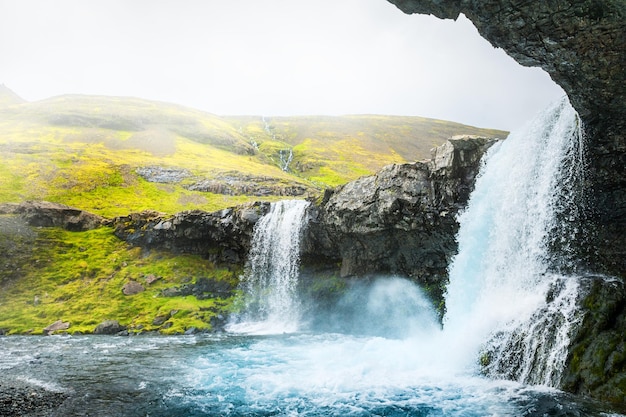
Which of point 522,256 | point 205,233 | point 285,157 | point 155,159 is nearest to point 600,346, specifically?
point 522,256

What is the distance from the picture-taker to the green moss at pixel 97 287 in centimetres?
4503

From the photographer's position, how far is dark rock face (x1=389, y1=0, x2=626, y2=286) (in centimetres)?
1742

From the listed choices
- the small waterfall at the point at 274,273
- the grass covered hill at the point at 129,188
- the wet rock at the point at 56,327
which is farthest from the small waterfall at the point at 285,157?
Result: the wet rock at the point at 56,327

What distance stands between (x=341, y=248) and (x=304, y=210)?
22.8ft

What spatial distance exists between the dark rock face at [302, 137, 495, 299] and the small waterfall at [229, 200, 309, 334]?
141 inches

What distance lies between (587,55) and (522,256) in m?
14.9

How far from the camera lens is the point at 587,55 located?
61.8 ft

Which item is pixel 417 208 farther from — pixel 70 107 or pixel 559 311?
pixel 70 107

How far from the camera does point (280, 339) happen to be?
130ft

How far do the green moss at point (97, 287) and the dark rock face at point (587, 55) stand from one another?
3965 cm

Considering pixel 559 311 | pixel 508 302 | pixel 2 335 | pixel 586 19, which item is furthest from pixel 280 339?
pixel 586 19

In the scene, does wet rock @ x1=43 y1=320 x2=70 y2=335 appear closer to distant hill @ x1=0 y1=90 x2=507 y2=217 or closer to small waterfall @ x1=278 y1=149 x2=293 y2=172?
distant hill @ x1=0 y1=90 x2=507 y2=217

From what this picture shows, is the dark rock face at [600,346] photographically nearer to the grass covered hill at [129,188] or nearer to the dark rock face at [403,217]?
the dark rock face at [403,217]

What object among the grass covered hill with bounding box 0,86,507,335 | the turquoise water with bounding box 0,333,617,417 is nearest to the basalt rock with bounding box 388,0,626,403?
the turquoise water with bounding box 0,333,617,417
